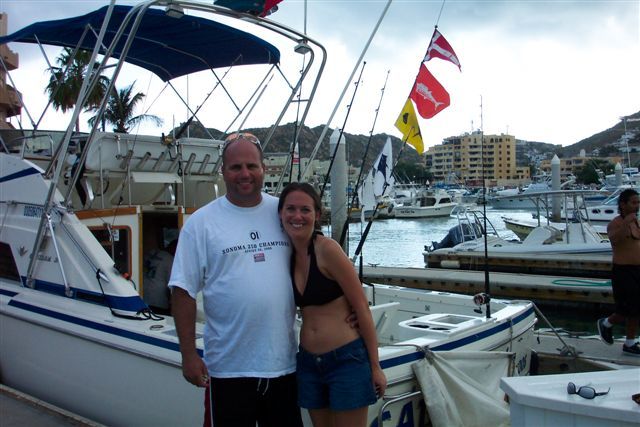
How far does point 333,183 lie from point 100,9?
677cm

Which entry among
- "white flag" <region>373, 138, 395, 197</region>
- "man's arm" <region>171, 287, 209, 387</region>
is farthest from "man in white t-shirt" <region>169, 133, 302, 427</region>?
"white flag" <region>373, 138, 395, 197</region>

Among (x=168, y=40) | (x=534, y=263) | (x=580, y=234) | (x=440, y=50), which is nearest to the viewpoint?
(x=168, y=40)

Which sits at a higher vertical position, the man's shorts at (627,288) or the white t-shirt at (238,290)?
the white t-shirt at (238,290)

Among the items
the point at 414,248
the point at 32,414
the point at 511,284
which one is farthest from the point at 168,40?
the point at 414,248

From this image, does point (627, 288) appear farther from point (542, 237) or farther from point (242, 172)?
point (542, 237)

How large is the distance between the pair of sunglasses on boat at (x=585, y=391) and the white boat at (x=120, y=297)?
1243mm

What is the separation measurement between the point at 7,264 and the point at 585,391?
5582 mm

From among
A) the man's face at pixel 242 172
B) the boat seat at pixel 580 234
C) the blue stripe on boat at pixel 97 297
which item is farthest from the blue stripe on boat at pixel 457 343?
the boat seat at pixel 580 234

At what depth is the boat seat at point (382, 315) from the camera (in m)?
5.00

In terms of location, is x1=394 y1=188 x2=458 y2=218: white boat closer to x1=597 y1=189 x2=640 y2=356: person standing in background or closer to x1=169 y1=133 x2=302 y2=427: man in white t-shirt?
x1=597 y1=189 x2=640 y2=356: person standing in background

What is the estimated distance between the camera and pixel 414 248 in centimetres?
2886

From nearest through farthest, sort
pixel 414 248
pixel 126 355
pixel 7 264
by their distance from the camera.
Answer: pixel 126 355
pixel 7 264
pixel 414 248

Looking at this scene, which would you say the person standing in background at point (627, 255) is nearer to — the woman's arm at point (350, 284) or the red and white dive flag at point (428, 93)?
the red and white dive flag at point (428, 93)

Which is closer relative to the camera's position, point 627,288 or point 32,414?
point 32,414
